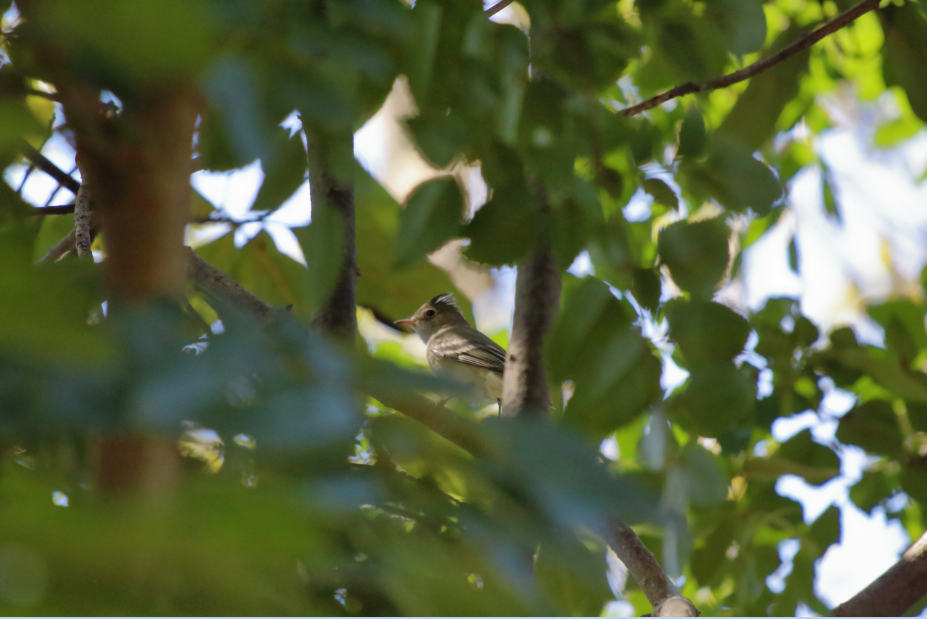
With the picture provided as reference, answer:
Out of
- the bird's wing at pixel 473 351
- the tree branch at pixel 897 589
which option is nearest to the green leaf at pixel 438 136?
the tree branch at pixel 897 589

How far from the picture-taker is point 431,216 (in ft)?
3.25

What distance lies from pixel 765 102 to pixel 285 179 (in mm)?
1072

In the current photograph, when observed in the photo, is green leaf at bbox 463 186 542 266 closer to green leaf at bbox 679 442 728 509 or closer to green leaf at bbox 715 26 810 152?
green leaf at bbox 679 442 728 509

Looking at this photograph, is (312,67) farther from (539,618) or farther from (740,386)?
(740,386)

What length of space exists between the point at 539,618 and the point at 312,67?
1.54 ft

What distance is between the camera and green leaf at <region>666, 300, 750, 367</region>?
1054 mm

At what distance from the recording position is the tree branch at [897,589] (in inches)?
61.1

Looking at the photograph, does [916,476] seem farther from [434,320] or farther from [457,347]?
[434,320]

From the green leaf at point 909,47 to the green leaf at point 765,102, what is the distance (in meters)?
0.20

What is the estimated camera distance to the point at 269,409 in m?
0.38

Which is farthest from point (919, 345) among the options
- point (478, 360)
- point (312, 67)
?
point (478, 360)

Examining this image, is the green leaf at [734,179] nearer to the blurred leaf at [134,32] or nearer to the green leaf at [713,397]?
the green leaf at [713,397]

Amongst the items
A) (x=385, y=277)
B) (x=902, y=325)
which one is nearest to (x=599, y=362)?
(x=385, y=277)

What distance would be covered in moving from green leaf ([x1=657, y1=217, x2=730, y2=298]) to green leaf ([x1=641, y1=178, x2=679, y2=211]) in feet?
0.41
